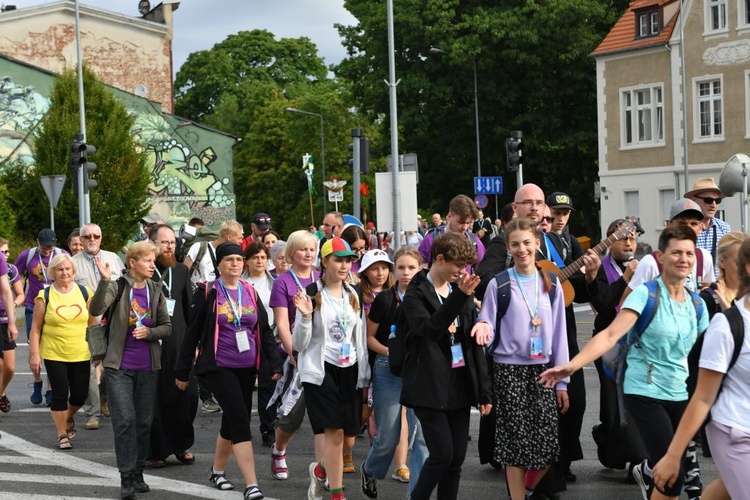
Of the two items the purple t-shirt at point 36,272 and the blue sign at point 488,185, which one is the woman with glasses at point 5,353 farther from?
the blue sign at point 488,185

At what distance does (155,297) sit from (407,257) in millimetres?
2099

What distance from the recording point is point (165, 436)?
363 inches

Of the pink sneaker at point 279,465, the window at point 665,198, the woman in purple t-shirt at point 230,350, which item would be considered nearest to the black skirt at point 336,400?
the woman in purple t-shirt at point 230,350

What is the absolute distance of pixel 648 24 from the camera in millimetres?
45688

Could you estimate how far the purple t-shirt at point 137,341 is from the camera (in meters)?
8.23

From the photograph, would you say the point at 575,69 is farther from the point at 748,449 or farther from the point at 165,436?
the point at 748,449

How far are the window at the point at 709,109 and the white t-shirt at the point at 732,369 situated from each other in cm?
4049

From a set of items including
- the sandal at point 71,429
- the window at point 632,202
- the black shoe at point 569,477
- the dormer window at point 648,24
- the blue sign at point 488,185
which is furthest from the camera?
the window at point 632,202

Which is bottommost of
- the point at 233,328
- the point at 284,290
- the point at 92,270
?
the point at 233,328

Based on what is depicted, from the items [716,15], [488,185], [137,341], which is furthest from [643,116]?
[137,341]

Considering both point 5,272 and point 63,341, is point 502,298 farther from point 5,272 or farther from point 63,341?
point 5,272

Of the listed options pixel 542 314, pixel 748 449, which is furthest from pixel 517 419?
pixel 748 449

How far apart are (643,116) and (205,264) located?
123 feet

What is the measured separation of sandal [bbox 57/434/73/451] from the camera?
33.2 feet
